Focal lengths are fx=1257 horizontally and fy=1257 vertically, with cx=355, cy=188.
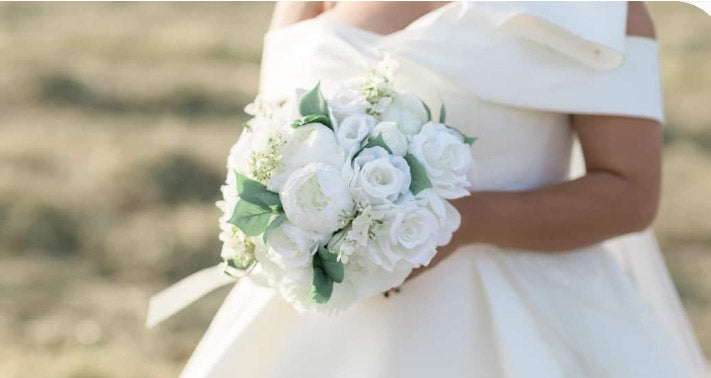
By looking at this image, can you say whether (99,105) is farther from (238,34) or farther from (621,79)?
(621,79)

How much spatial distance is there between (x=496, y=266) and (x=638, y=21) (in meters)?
0.61

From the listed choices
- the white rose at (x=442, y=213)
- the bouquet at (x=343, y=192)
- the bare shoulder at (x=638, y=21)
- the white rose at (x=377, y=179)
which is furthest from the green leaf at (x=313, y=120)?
the bare shoulder at (x=638, y=21)

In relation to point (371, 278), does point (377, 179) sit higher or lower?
higher

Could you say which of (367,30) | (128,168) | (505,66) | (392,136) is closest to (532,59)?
(505,66)

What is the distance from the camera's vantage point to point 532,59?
266cm

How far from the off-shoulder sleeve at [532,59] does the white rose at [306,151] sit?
0.40m

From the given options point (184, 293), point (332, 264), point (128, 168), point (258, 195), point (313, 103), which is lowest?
point (128, 168)

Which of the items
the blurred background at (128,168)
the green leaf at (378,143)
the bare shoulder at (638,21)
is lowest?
the blurred background at (128,168)

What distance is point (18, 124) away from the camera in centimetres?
912

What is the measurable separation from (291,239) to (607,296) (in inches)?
32.3

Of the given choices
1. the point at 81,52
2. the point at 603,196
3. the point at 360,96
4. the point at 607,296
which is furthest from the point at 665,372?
the point at 81,52

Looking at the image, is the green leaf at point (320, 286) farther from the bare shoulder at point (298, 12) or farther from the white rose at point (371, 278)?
the bare shoulder at point (298, 12)

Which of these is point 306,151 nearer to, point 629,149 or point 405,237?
point 405,237

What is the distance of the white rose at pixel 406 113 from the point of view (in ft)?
7.88
